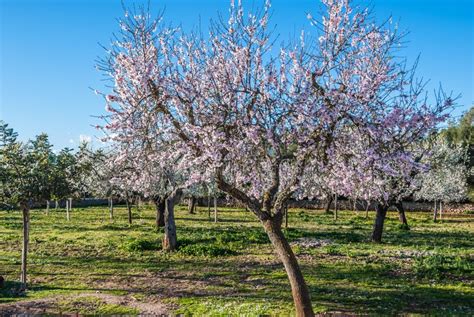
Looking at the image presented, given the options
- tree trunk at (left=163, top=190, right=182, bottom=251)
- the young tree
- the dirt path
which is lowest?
the dirt path

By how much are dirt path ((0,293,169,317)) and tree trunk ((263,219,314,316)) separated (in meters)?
3.36

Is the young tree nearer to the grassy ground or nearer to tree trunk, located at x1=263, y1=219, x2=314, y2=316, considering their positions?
the grassy ground

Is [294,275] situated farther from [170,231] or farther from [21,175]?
[170,231]

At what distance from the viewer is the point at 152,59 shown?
1127cm

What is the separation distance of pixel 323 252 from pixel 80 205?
48219 mm

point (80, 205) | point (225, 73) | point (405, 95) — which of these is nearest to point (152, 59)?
point (225, 73)

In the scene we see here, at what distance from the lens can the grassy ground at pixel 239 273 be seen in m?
12.6

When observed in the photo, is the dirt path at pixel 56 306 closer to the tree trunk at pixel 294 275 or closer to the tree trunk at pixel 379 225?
the tree trunk at pixel 294 275

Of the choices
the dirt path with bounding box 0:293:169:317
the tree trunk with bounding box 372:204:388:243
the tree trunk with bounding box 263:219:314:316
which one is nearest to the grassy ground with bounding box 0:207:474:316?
the dirt path with bounding box 0:293:169:317

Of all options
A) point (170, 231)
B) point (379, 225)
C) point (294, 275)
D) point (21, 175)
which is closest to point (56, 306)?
point (21, 175)

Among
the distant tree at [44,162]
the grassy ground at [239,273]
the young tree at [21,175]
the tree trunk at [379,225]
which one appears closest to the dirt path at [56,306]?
the grassy ground at [239,273]

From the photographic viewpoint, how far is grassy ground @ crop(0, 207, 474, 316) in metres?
12.6

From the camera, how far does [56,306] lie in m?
12.7

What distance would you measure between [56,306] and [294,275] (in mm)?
6493
